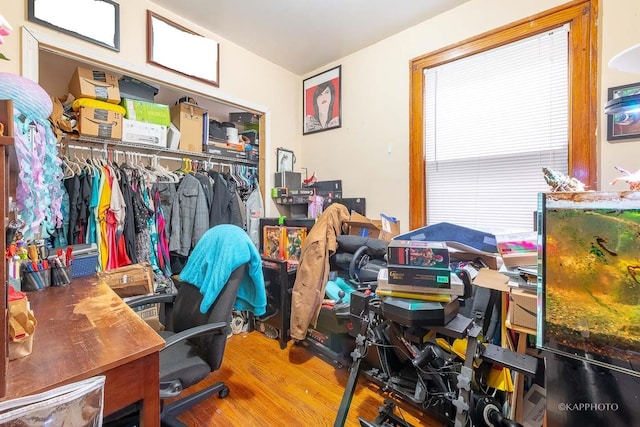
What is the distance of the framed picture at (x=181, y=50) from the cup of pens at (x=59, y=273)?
5.23 ft

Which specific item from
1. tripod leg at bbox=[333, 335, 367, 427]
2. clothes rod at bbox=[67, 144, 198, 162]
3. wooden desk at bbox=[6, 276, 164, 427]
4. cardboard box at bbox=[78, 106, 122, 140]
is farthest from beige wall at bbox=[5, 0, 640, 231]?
wooden desk at bbox=[6, 276, 164, 427]

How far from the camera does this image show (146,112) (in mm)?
2340

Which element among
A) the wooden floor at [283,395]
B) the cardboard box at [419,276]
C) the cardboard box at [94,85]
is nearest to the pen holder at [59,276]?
the wooden floor at [283,395]

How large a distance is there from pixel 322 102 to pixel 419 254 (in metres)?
2.45

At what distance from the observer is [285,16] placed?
2.31m

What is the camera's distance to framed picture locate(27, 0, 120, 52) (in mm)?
1729

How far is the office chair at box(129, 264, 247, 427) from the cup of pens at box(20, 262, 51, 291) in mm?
465

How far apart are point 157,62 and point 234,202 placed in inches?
51.4

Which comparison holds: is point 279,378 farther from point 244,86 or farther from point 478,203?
point 244,86

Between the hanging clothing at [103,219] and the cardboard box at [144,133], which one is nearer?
the hanging clothing at [103,219]

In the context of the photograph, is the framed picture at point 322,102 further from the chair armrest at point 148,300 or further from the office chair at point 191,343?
the chair armrest at point 148,300

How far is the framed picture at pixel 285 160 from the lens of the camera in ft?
10.4

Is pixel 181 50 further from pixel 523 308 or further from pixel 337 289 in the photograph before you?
pixel 523 308

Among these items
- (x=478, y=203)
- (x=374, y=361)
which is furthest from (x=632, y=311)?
(x=478, y=203)
